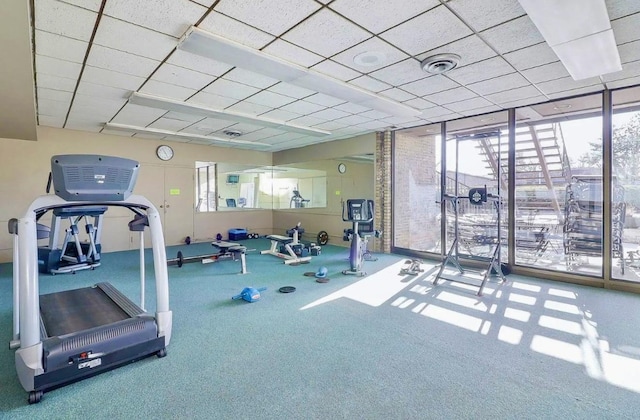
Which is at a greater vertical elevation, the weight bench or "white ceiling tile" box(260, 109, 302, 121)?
"white ceiling tile" box(260, 109, 302, 121)

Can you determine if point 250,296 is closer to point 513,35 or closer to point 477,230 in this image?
point 513,35

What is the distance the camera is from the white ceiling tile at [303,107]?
495cm

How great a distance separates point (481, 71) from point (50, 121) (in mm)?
7265

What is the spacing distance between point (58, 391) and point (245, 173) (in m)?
Result: 7.90

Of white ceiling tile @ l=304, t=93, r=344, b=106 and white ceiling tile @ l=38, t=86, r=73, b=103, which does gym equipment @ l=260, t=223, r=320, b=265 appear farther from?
white ceiling tile @ l=38, t=86, r=73, b=103

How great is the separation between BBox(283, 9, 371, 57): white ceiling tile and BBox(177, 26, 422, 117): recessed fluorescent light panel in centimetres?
42

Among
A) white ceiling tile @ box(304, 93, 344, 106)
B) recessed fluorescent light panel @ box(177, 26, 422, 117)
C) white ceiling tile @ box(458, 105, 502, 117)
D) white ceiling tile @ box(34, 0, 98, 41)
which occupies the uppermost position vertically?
white ceiling tile @ box(458, 105, 502, 117)

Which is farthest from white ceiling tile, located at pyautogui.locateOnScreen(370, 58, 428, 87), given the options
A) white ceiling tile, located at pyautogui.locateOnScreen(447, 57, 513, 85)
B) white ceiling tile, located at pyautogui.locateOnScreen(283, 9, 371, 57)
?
white ceiling tile, located at pyautogui.locateOnScreen(283, 9, 371, 57)

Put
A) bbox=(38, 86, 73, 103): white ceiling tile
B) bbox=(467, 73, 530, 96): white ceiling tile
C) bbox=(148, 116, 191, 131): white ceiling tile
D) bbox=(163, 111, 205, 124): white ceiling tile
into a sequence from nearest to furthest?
bbox=(467, 73, 530, 96): white ceiling tile < bbox=(38, 86, 73, 103): white ceiling tile < bbox=(163, 111, 205, 124): white ceiling tile < bbox=(148, 116, 191, 131): white ceiling tile

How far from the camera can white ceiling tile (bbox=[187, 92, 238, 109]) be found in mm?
4566

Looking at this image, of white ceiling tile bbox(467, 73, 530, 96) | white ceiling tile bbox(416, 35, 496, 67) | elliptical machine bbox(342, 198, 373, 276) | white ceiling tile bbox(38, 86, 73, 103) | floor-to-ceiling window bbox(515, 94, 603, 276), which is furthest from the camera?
elliptical machine bbox(342, 198, 373, 276)

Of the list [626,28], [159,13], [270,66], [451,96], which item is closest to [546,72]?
[626,28]

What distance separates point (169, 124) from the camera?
20.8 feet

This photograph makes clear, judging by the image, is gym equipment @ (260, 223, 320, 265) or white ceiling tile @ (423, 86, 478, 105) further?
gym equipment @ (260, 223, 320, 265)
